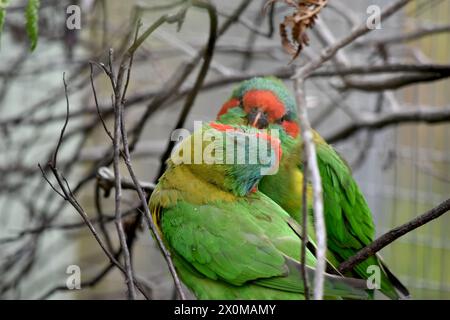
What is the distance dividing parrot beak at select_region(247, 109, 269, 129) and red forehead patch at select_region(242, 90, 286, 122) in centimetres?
1

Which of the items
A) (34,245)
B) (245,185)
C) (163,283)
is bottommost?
(163,283)

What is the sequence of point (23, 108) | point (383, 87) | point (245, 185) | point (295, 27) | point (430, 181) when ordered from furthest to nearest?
1. point (430, 181)
2. point (23, 108)
3. point (383, 87)
4. point (245, 185)
5. point (295, 27)

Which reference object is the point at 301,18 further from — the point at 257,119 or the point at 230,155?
the point at 257,119

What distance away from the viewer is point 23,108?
2908 mm

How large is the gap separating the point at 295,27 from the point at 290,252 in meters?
0.37

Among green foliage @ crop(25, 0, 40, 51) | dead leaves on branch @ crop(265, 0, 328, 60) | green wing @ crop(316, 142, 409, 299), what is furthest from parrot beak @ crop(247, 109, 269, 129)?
green foliage @ crop(25, 0, 40, 51)

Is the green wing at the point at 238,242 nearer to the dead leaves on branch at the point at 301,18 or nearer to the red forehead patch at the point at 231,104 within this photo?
the dead leaves on branch at the point at 301,18

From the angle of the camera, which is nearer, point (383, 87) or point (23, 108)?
point (383, 87)

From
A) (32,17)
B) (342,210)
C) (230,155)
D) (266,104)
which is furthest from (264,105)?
(32,17)

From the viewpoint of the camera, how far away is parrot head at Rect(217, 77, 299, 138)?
1.58 meters
